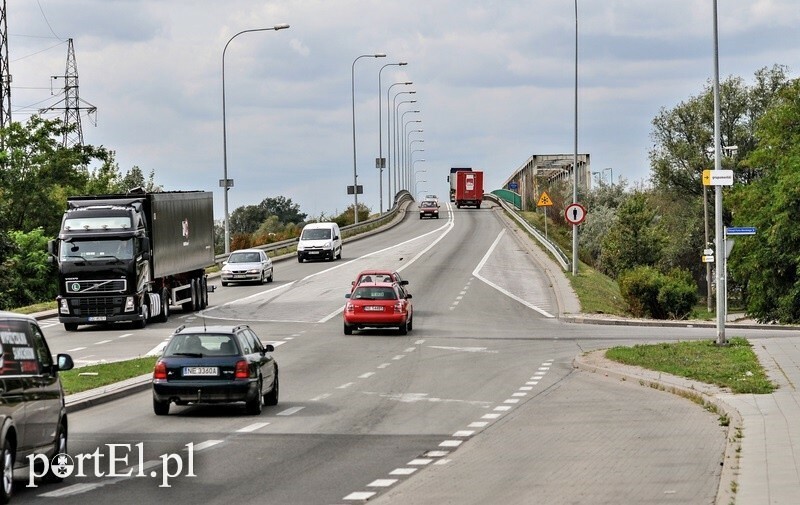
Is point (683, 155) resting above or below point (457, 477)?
above

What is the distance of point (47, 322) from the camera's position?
43.9m

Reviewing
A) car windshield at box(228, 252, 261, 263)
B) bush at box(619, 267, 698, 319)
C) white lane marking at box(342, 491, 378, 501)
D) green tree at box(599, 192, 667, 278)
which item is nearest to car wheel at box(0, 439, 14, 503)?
white lane marking at box(342, 491, 378, 501)

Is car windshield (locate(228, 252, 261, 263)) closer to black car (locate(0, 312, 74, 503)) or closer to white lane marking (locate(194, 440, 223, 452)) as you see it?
white lane marking (locate(194, 440, 223, 452))

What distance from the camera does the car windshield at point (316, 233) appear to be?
238 feet

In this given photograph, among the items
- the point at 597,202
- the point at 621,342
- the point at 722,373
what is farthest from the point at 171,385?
the point at 597,202

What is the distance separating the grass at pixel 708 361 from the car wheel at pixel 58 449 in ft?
37.3

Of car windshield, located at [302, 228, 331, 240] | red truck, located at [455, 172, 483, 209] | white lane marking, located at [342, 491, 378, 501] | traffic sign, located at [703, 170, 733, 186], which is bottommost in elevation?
white lane marking, located at [342, 491, 378, 501]

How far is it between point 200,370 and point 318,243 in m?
51.5

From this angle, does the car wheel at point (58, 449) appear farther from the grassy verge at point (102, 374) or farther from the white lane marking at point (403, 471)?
the grassy verge at point (102, 374)

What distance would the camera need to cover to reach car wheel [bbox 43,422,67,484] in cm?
1403

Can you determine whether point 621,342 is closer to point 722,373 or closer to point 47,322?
point 722,373

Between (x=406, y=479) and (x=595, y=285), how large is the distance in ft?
140

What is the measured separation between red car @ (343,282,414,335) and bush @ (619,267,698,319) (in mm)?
18828

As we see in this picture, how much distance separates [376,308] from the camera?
38.1 meters
